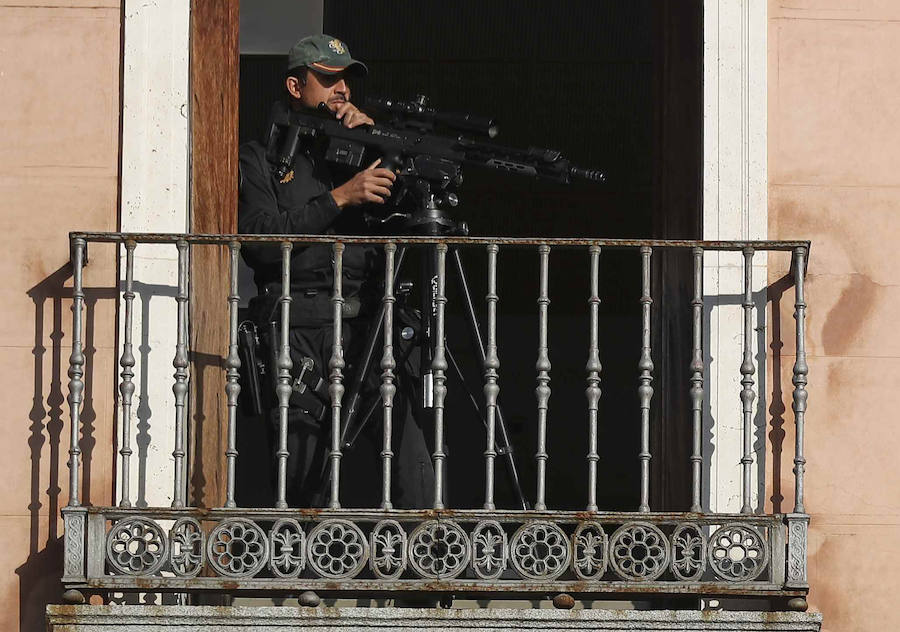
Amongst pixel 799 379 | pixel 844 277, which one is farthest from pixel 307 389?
pixel 844 277

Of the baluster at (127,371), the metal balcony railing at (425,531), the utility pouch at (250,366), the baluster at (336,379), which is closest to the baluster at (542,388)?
the metal balcony railing at (425,531)

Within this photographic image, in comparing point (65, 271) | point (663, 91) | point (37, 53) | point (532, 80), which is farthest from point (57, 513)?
point (532, 80)

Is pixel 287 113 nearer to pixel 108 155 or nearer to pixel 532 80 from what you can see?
pixel 108 155

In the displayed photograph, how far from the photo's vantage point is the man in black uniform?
28.5ft

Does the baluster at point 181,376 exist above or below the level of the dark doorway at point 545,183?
below

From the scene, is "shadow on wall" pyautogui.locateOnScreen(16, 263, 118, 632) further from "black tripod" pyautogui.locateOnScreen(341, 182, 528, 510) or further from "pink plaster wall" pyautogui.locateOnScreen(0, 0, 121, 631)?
"black tripod" pyautogui.locateOnScreen(341, 182, 528, 510)

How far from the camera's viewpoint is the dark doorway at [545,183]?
12.9 metres

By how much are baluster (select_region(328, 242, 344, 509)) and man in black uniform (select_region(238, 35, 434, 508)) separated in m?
0.47

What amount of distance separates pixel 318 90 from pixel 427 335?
1.02 metres

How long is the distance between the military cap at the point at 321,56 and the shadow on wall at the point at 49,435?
3.97 ft

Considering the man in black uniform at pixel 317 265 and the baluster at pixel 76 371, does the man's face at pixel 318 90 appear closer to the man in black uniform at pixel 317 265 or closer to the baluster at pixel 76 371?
the man in black uniform at pixel 317 265

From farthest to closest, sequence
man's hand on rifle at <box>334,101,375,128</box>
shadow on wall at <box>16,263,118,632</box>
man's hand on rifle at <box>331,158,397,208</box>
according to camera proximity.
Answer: man's hand on rifle at <box>334,101,375,128</box> < man's hand on rifle at <box>331,158,397,208</box> < shadow on wall at <box>16,263,118,632</box>

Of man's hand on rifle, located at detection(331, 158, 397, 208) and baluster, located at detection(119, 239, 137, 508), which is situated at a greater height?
man's hand on rifle, located at detection(331, 158, 397, 208)

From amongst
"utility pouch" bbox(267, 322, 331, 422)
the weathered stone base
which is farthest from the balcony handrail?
the weathered stone base
